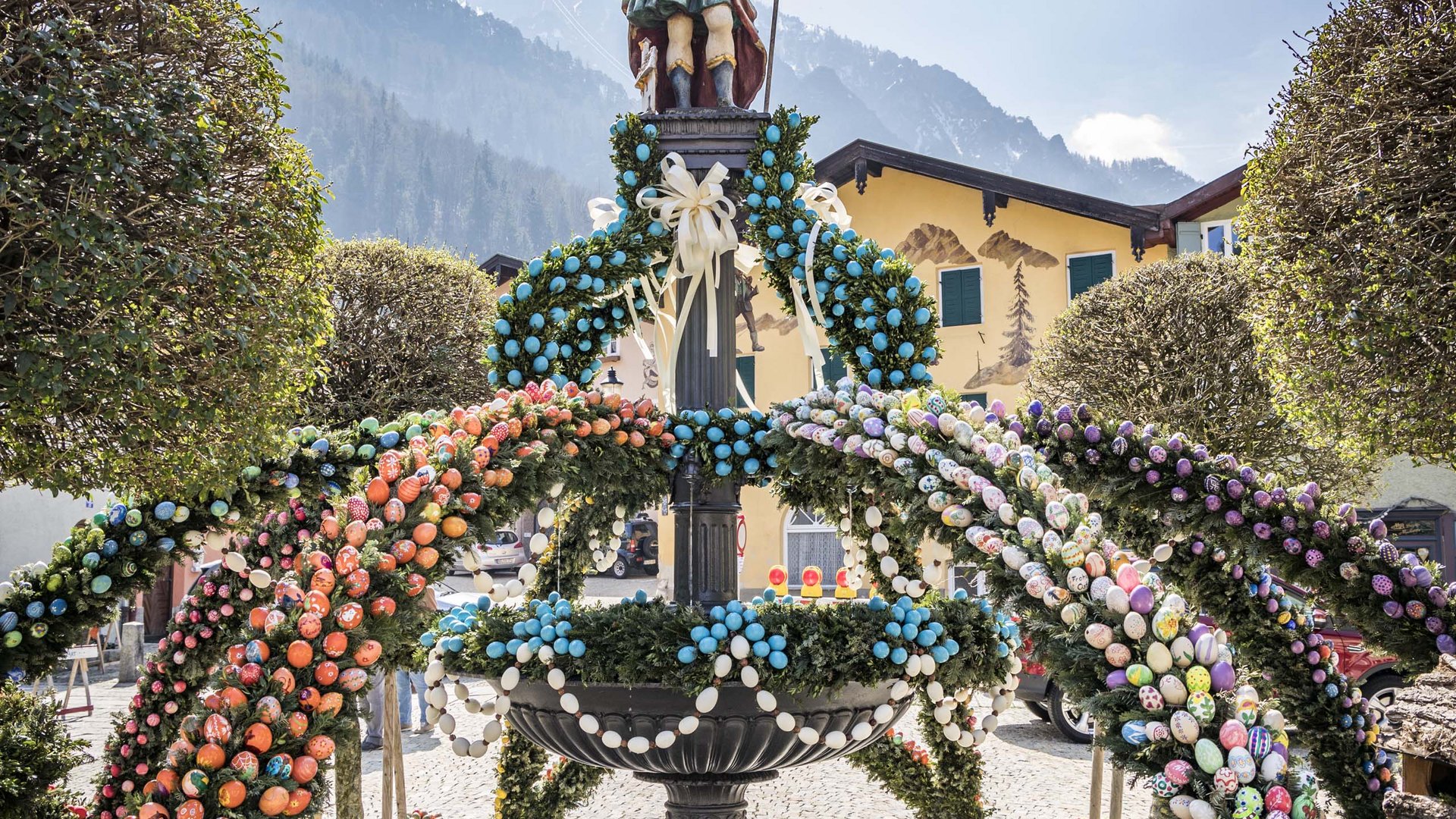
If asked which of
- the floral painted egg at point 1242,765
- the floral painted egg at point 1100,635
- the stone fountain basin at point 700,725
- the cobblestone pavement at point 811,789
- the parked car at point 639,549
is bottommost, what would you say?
the cobblestone pavement at point 811,789

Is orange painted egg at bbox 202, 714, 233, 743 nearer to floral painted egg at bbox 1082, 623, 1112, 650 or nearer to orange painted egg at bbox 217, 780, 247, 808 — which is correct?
orange painted egg at bbox 217, 780, 247, 808

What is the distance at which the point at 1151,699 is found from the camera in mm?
1667

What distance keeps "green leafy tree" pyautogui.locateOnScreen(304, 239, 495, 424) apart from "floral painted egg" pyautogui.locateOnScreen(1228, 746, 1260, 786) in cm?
574

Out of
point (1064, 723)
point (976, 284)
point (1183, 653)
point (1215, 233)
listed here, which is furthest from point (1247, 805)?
point (976, 284)

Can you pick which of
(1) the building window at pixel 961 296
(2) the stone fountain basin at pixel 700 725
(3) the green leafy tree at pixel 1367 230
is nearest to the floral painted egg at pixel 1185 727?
(2) the stone fountain basin at pixel 700 725

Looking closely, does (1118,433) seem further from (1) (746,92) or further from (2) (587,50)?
(2) (587,50)

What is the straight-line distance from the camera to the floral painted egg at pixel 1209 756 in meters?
1.57

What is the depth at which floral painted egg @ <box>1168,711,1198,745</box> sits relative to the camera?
1.60 m

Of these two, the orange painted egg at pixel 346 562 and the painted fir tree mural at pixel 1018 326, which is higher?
the painted fir tree mural at pixel 1018 326

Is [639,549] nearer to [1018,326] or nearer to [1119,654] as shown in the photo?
[1018,326]

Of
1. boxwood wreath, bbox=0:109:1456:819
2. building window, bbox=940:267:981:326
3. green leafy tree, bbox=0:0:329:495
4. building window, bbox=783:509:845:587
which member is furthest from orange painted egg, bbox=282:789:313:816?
building window, bbox=783:509:845:587

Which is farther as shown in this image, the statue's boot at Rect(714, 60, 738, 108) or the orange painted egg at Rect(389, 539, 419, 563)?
the statue's boot at Rect(714, 60, 738, 108)

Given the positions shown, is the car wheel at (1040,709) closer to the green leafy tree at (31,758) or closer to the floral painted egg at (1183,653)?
the green leafy tree at (31,758)

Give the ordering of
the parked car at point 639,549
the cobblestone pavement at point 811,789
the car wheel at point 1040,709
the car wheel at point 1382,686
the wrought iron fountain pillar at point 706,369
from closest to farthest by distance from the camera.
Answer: the wrought iron fountain pillar at point 706,369, the cobblestone pavement at point 811,789, the car wheel at point 1382,686, the car wheel at point 1040,709, the parked car at point 639,549
